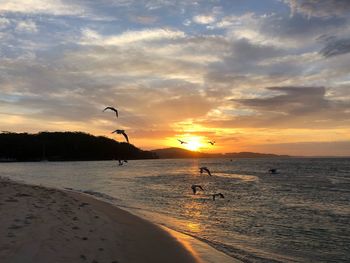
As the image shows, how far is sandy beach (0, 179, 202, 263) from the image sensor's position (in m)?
9.69

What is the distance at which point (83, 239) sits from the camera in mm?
11734

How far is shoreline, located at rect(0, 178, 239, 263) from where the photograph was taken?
9.78m

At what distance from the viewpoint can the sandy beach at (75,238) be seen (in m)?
9.69

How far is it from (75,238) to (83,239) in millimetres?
268

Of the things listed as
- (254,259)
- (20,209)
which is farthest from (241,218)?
(20,209)

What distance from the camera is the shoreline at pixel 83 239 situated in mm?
9781

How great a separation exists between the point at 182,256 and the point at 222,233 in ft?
21.9

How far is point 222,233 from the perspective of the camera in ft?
63.2

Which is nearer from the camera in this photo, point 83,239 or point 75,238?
point 75,238

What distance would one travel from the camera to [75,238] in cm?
Result: 1155

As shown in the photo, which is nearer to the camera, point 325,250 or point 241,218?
point 325,250

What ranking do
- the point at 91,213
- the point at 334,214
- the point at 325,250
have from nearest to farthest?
the point at 325,250 → the point at 91,213 → the point at 334,214

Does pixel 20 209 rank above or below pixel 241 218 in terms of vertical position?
above

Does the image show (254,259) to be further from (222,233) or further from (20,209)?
(20,209)
